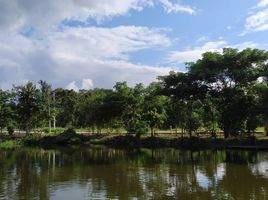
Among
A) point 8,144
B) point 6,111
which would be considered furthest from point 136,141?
point 6,111

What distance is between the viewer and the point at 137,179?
27891mm

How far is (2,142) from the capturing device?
212ft

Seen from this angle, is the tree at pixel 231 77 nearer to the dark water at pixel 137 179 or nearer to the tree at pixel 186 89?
the tree at pixel 186 89

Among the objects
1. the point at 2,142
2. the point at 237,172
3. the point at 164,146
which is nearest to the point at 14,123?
the point at 2,142

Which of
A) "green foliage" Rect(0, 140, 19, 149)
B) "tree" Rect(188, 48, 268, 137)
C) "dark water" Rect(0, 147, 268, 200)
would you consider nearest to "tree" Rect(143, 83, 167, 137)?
"tree" Rect(188, 48, 268, 137)

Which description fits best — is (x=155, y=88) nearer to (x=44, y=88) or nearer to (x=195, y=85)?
(x=195, y=85)

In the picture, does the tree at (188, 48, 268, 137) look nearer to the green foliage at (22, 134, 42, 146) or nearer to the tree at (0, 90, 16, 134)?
the green foliage at (22, 134, 42, 146)

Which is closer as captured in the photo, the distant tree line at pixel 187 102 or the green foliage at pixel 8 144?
the distant tree line at pixel 187 102

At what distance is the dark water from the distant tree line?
52.5 feet

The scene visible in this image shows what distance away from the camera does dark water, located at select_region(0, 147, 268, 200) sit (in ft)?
73.9

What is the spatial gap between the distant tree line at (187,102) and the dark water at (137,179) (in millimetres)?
15990

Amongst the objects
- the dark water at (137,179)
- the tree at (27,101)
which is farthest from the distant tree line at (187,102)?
the dark water at (137,179)

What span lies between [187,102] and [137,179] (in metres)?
37.0

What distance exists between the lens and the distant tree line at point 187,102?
5497cm
